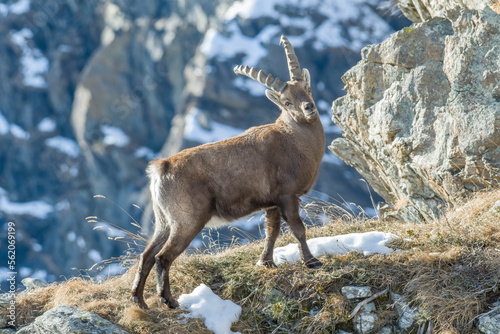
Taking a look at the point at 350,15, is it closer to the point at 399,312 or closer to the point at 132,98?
the point at 132,98

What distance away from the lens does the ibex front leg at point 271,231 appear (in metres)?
8.47

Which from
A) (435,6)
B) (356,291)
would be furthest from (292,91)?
(435,6)

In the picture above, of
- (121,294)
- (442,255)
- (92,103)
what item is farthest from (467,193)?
(92,103)

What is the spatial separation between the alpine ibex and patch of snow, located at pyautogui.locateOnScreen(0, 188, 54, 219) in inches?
3787

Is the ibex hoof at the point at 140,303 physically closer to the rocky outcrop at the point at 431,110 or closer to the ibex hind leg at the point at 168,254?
the ibex hind leg at the point at 168,254

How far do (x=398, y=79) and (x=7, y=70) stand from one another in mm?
109704

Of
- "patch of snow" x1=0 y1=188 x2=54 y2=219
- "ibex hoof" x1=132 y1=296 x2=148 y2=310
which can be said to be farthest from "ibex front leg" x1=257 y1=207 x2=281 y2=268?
"patch of snow" x1=0 y1=188 x2=54 y2=219

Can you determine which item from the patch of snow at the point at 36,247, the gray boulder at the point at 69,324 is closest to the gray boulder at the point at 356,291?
the gray boulder at the point at 69,324

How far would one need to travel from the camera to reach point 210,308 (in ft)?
25.3

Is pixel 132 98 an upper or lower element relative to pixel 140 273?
lower

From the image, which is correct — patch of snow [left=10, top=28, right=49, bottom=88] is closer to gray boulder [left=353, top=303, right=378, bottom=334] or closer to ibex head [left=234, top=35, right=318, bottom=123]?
ibex head [left=234, top=35, right=318, bottom=123]

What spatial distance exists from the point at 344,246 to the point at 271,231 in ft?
3.47

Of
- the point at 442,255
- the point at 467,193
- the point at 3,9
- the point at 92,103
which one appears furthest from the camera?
the point at 3,9

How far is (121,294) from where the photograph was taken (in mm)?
8500
